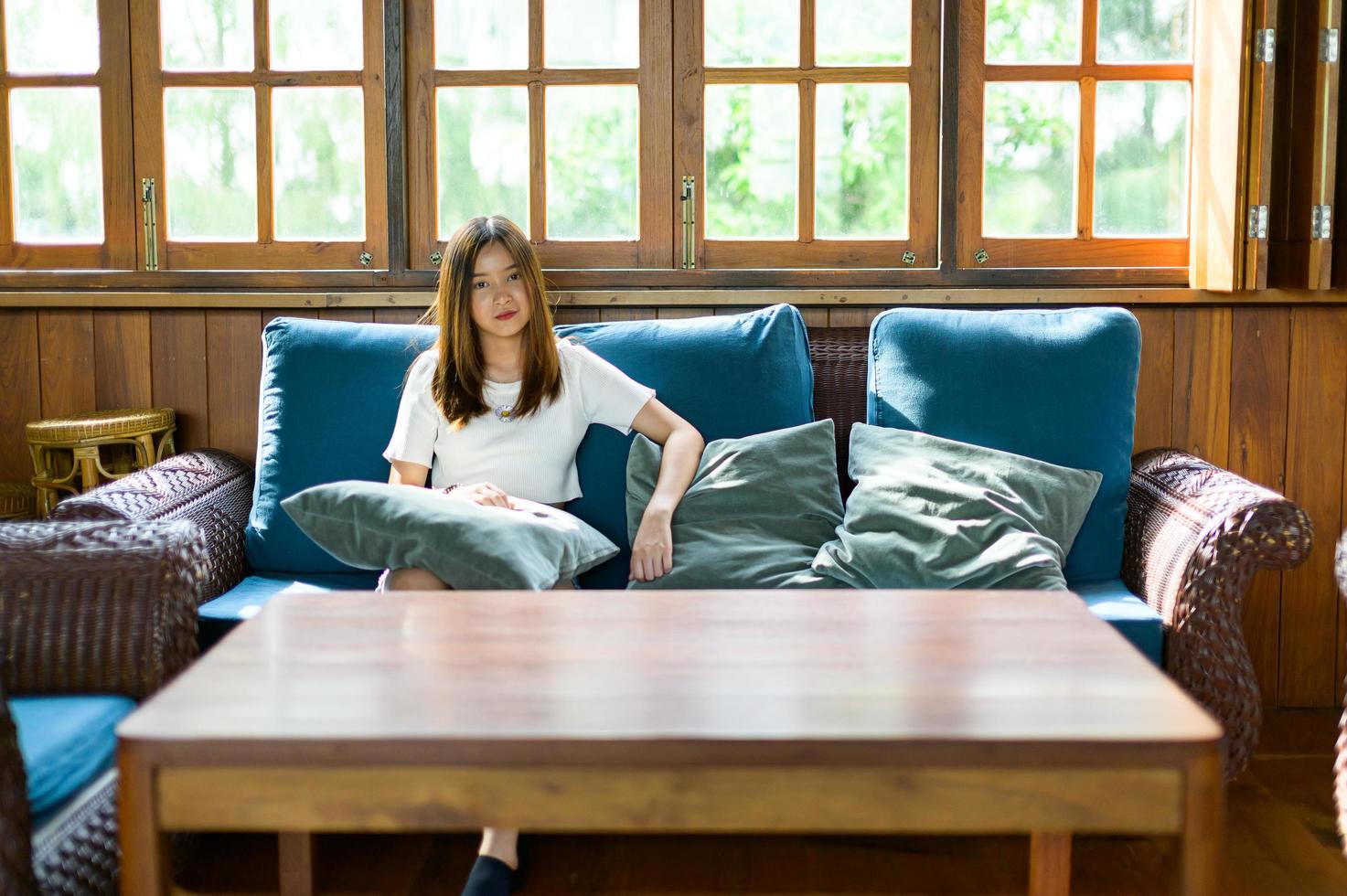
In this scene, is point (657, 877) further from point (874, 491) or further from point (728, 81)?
point (728, 81)

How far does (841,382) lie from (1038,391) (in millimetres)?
406

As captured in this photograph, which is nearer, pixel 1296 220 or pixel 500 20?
pixel 1296 220

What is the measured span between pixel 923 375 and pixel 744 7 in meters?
0.95

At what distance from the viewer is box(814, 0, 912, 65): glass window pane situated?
2.67 meters

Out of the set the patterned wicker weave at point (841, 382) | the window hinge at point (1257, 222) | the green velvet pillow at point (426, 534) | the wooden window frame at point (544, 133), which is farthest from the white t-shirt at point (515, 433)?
the window hinge at point (1257, 222)

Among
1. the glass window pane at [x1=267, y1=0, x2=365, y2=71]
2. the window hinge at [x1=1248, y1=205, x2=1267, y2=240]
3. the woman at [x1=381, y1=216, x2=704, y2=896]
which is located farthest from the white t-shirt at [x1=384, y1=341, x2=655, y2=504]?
the window hinge at [x1=1248, y1=205, x2=1267, y2=240]

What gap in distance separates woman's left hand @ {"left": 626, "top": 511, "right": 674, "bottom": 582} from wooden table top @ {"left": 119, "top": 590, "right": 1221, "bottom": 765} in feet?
1.53

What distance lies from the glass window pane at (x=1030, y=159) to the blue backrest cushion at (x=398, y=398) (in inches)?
25.0

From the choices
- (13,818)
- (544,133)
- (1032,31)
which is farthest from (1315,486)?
(13,818)

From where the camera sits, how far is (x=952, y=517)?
212cm

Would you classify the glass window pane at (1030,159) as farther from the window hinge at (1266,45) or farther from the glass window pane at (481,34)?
the glass window pane at (481,34)

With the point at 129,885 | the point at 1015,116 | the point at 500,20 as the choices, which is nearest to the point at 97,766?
the point at 129,885

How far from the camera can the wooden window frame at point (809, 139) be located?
8.75ft

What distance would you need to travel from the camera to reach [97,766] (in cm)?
150
